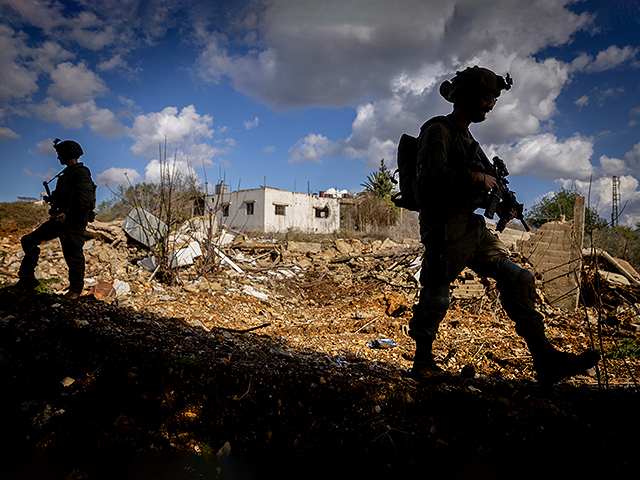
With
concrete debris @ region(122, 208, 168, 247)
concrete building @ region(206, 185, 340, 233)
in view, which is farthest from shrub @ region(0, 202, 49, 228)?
concrete building @ region(206, 185, 340, 233)

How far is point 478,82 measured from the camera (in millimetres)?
2064

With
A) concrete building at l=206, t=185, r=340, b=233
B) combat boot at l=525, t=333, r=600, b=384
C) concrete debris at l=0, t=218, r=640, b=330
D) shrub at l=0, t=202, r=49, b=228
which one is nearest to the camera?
combat boot at l=525, t=333, r=600, b=384

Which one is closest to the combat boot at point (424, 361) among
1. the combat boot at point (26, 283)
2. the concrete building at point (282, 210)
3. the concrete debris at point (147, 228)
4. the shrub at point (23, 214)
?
the combat boot at point (26, 283)

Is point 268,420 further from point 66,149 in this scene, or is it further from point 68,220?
point 66,149

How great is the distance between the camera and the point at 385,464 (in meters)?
1.54

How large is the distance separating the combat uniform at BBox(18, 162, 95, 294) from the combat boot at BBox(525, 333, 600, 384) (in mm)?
4485

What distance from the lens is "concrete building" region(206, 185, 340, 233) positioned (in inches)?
931

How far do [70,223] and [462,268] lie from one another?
4.14m

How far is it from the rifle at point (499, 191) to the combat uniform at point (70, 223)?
404 cm

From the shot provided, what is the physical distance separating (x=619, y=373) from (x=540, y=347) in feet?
5.05

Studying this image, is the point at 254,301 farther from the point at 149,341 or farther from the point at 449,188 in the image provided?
the point at 449,188

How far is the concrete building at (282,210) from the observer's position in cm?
2366

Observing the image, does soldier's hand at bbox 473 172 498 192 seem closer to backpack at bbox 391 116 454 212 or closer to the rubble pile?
backpack at bbox 391 116 454 212

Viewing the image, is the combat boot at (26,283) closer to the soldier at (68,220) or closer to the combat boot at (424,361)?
the soldier at (68,220)
